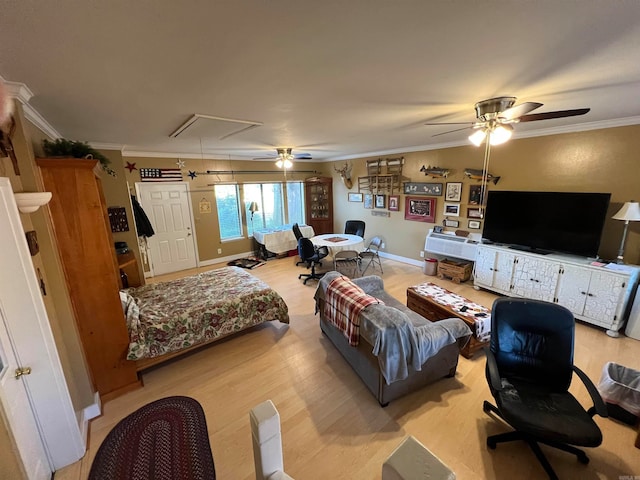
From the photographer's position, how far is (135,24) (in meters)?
1.12

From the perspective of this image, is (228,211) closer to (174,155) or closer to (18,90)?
(174,155)

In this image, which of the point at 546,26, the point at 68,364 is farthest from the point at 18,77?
the point at 546,26

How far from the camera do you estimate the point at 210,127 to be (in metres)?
3.04

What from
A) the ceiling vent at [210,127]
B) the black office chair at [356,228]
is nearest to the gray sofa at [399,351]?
the ceiling vent at [210,127]

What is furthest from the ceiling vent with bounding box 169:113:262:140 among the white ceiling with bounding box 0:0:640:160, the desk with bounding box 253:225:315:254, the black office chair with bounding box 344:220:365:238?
the black office chair with bounding box 344:220:365:238

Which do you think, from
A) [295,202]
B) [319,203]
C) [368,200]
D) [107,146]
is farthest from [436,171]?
[107,146]

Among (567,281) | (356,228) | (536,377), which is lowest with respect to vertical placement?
(536,377)

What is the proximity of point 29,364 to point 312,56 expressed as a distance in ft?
8.27

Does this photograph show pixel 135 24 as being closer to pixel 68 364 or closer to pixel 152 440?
pixel 68 364

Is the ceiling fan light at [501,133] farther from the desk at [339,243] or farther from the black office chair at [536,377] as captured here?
the desk at [339,243]

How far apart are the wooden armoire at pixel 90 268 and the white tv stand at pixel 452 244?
4932mm

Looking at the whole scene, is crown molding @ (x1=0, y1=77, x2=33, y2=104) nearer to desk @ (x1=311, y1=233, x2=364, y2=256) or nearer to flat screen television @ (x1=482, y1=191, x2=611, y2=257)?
desk @ (x1=311, y1=233, x2=364, y2=256)

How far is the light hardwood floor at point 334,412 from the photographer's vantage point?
1752 mm

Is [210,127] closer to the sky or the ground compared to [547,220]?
closer to the sky
